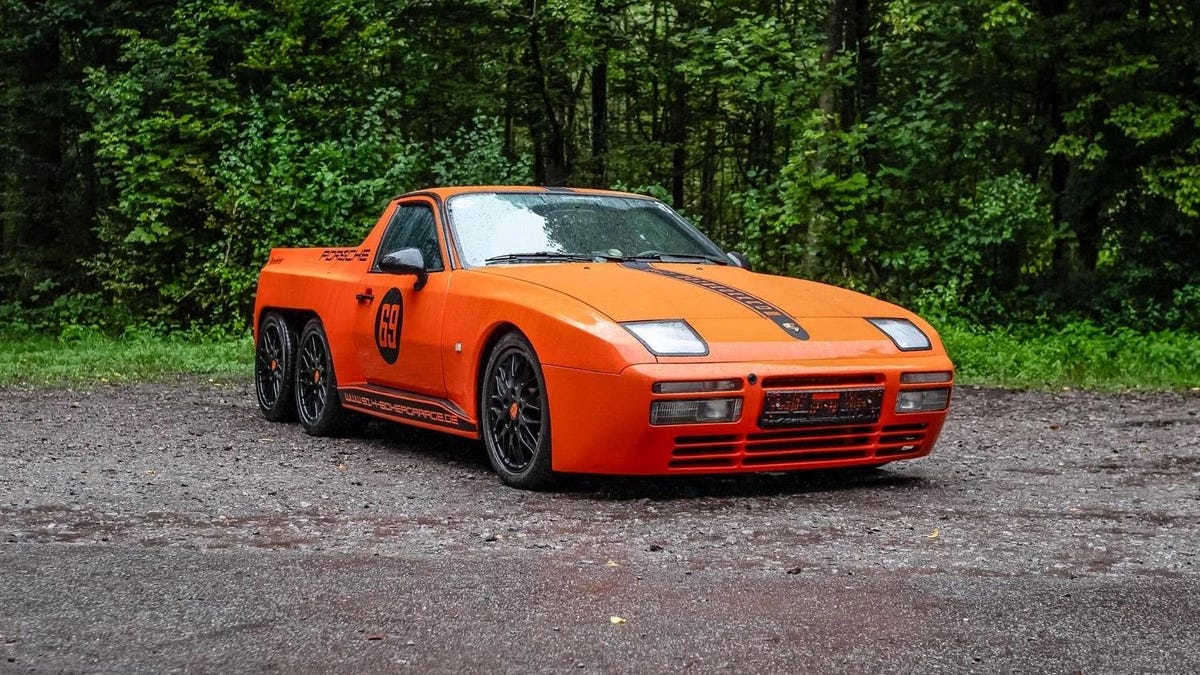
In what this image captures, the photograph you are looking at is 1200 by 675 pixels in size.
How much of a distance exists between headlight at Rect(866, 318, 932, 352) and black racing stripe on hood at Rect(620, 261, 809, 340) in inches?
19.8

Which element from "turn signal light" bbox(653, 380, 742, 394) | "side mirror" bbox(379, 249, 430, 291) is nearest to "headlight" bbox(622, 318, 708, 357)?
"turn signal light" bbox(653, 380, 742, 394)

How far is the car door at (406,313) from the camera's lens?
297 inches

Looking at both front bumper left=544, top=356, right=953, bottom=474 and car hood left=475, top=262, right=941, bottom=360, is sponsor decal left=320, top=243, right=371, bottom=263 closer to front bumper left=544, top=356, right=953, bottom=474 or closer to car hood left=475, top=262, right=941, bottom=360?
car hood left=475, top=262, right=941, bottom=360

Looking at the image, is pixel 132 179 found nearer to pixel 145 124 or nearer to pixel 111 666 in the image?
pixel 145 124

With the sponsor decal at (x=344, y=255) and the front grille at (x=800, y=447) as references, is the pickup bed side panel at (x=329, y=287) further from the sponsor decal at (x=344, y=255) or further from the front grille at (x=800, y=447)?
the front grille at (x=800, y=447)

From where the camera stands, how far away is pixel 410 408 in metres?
7.82

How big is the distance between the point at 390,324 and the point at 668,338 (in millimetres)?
2312

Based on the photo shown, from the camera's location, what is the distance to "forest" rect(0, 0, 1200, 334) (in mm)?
16016

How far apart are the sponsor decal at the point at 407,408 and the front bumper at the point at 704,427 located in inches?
40.9

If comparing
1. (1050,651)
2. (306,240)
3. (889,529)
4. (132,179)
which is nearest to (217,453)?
(889,529)

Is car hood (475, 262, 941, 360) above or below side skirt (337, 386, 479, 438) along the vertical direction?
above

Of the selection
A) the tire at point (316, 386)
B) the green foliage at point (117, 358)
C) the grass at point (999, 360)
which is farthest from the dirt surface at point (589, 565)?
the green foliage at point (117, 358)

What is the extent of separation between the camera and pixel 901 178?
628 inches

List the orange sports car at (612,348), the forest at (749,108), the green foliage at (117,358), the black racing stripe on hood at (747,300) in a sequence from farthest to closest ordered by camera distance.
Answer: the forest at (749,108) → the green foliage at (117,358) → the black racing stripe on hood at (747,300) → the orange sports car at (612,348)
